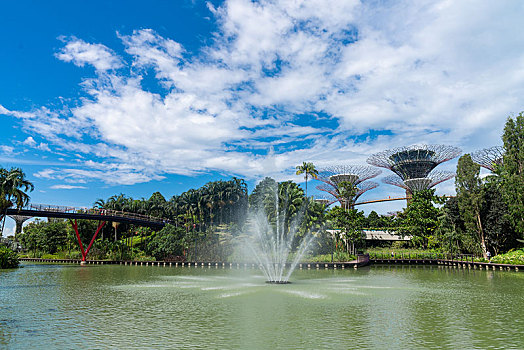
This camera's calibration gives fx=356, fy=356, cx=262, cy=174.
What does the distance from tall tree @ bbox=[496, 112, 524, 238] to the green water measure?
22.4 metres

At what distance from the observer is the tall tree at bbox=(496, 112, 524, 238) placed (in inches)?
1761

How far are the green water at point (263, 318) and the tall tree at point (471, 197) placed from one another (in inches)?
1101

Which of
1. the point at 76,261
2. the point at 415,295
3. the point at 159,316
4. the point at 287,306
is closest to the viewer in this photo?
the point at 159,316

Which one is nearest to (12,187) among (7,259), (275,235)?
(7,259)

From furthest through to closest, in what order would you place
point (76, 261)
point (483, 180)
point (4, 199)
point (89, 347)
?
point (76, 261)
point (483, 180)
point (4, 199)
point (89, 347)

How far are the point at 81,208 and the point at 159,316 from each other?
49.5 meters

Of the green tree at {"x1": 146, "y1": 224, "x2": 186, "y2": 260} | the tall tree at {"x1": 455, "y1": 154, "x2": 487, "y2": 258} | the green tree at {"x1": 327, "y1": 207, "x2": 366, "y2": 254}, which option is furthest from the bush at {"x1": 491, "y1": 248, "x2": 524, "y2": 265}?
the green tree at {"x1": 146, "y1": 224, "x2": 186, "y2": 260}

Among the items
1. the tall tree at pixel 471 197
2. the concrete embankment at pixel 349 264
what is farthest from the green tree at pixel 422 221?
the tall tree at pixel 471 197

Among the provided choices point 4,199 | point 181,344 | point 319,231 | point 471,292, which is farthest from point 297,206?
point 181,344

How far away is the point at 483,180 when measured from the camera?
53469mm

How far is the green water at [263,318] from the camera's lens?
12.9 metres

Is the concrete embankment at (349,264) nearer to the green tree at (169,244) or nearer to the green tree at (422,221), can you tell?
the green tree at (169,244)

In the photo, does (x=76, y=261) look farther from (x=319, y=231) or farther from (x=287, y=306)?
(x=287, y=306)

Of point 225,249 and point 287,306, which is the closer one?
point 287,306
